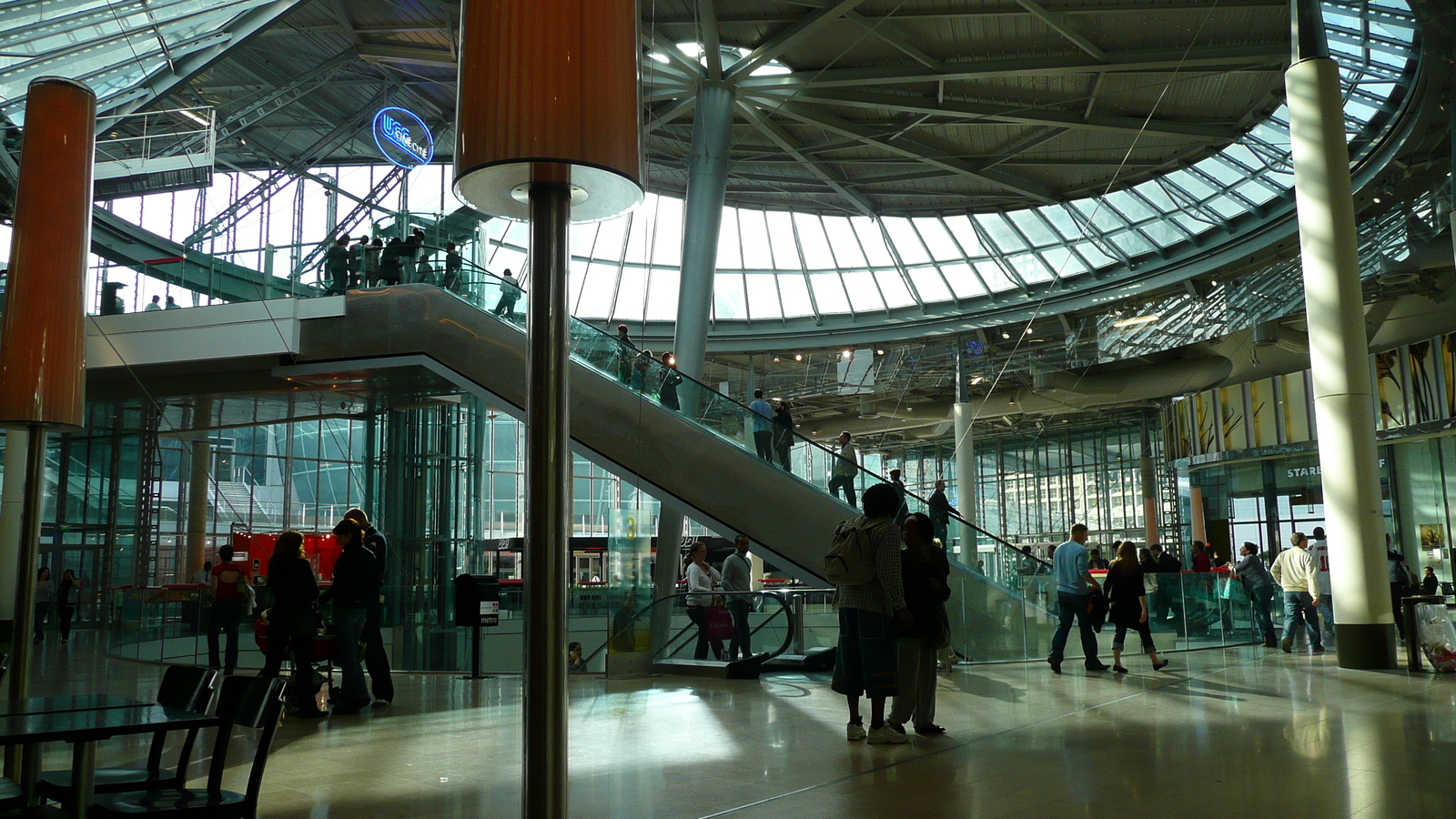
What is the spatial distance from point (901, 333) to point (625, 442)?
60.9 ft

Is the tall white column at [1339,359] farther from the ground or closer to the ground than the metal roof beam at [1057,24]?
closer to the ground

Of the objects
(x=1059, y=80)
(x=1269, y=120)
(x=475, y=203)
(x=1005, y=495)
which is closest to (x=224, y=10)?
(x=1059, y=80)

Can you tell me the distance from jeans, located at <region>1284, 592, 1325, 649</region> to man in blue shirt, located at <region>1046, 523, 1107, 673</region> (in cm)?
363

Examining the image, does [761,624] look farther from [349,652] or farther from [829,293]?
[829,293]

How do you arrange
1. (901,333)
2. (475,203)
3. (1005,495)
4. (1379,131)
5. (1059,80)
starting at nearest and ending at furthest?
(475,203) < (1379,131) < (1059,80) < (901,333) < (1005,495)

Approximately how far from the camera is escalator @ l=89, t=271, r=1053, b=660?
1398 cm

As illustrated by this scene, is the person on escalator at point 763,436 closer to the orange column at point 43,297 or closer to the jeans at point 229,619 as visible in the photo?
the jeans at point 229,619

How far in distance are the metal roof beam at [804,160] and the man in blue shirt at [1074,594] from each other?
37.8ft

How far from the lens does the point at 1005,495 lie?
157 feet

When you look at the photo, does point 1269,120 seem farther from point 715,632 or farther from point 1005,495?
point 1005,495

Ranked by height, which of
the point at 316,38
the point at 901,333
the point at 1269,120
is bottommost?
the point at 901,333

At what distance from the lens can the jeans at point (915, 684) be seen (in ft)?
24.9

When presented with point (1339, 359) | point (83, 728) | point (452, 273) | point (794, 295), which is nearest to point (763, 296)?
point (794, 295)

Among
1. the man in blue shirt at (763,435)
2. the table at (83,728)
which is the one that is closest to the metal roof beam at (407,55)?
the man in blue shirt at (763,435)
